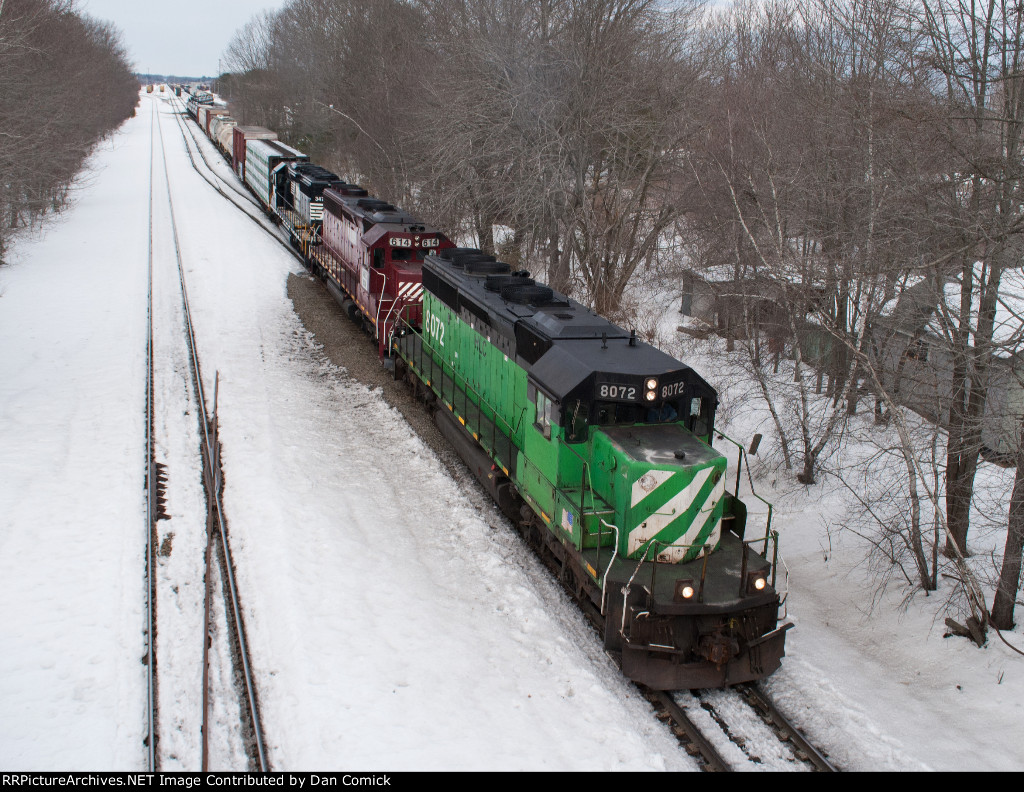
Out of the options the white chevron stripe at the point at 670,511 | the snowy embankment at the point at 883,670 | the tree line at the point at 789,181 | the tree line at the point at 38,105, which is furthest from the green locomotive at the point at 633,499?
the tree line at the point at 38,105

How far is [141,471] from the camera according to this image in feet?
47.7

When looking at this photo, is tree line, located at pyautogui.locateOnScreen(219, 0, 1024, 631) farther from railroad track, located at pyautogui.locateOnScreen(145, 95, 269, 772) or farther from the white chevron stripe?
railroad track, located at pyautogui.locateOnScreen(145, 95, 269, 772)

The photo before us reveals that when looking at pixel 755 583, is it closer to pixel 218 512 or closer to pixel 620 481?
pixel 620 481

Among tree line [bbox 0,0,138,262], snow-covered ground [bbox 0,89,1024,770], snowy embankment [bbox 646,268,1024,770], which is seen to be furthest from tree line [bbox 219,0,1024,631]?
tree line [bbox 0,0,138,262]

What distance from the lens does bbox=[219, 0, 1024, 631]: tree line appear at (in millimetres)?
10164

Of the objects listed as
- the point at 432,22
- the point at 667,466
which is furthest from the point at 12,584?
the point at 432,22

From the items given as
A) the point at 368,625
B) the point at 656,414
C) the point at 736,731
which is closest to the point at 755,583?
the point at 736,731

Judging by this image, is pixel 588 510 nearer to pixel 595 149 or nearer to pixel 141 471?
pixel 141 471

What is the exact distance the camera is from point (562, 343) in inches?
438

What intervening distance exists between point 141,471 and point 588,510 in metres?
8.64

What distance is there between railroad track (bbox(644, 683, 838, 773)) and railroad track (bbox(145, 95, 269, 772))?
169 inches

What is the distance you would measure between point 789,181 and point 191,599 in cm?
1215

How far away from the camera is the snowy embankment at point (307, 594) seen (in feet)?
28.1

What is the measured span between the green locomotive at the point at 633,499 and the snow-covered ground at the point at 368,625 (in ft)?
2.44
